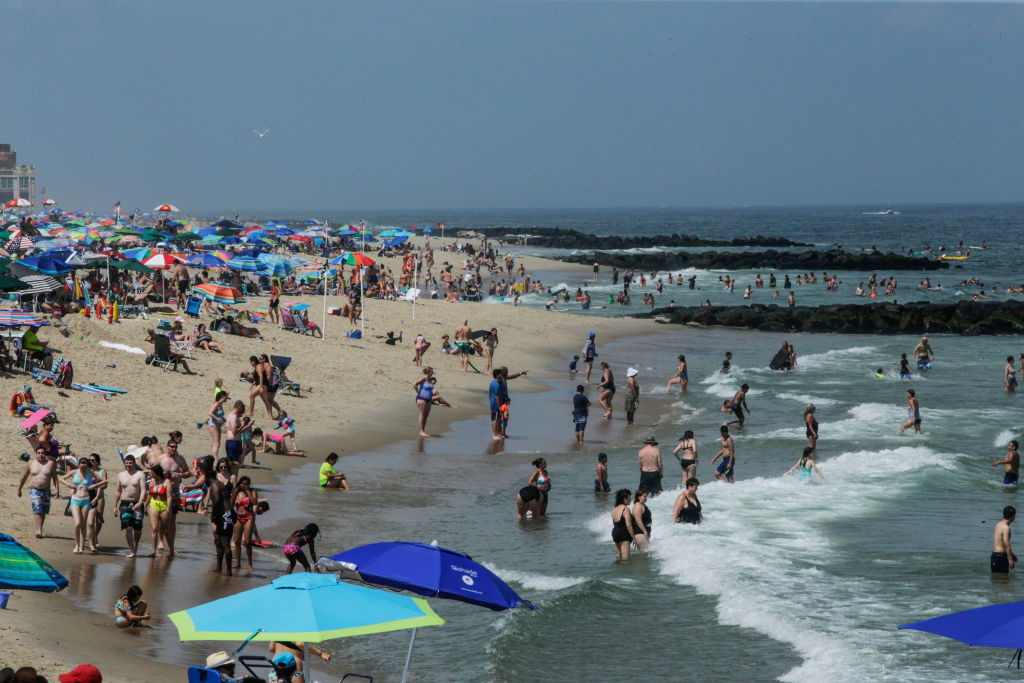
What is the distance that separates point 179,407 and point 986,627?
15.4 meters

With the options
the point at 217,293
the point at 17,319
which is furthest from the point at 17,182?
the point at 17,319

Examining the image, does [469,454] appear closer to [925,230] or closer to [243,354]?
[243,354]

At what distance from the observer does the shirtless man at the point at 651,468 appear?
1598 centimetres

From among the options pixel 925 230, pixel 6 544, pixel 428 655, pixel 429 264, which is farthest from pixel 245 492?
pixel 925 230

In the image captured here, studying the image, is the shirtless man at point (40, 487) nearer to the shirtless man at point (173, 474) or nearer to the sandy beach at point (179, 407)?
the sandy beach at point (179, 407)

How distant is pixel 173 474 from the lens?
12.9 m

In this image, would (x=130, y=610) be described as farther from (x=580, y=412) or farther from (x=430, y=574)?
(x=580, y=412)

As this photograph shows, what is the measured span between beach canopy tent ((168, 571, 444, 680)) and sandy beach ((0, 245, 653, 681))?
7.78ft

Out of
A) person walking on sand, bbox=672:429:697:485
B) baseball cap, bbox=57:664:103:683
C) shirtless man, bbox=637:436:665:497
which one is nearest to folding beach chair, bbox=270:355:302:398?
shirtless man, bbox=637:436:665:497

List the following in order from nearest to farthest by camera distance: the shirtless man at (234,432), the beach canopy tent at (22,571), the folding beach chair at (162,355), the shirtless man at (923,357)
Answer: the beach canopy tent at (22,571), the shirtless man at (234,432), the folding beach chair at (162,355), the shirtless man at (923,357)

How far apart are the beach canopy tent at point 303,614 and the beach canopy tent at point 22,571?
1.35m

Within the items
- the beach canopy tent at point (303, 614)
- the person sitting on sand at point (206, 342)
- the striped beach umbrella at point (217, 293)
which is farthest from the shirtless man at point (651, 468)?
the striped beach umbrella at point (217, 293)

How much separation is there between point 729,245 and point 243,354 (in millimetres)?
87078

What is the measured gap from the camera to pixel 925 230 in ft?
459
